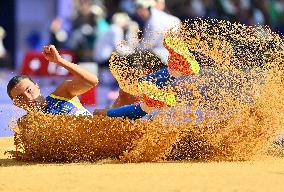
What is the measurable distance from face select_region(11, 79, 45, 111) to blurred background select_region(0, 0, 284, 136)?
471cm

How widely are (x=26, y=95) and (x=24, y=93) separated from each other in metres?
0.02

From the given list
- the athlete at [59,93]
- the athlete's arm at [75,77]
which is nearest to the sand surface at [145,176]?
the athlete at [59,93]

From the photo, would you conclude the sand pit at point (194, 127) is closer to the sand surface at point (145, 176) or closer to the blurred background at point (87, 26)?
the sand surface at point (145, 176)

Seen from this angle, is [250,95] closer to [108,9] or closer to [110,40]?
[110,40]

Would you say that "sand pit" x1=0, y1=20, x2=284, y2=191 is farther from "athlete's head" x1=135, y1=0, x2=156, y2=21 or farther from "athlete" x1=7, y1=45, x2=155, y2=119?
"athlete's head" x1=135, y1=0, x2=156, y2=21

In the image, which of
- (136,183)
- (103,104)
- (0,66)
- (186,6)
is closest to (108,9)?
(186,6)

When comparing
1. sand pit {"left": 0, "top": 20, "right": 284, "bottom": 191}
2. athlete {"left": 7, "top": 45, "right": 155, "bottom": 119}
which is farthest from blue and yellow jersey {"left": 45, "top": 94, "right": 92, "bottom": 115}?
sand pit {"left": 0, "top": 20, "right": 284, "bottom": 191}

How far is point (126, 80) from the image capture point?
7402mm

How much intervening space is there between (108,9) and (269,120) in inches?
549

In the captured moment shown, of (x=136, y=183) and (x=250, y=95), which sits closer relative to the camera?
(x=136, y=183)

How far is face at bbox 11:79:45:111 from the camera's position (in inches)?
290

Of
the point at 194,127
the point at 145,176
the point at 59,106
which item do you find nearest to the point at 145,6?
the point at 59,106

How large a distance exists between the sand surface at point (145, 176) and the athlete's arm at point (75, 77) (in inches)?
25.2

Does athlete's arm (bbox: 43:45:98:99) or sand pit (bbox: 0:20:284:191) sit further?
athlete's arm (bbox: 43:45:98:99)
